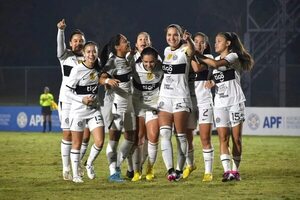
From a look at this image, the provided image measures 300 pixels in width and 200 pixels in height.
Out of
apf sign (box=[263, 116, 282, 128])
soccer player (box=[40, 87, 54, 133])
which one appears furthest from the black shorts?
apf sign (box=[263, 116, 282, 128])

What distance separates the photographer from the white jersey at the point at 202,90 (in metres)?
13.8

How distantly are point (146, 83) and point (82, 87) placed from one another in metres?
1.11

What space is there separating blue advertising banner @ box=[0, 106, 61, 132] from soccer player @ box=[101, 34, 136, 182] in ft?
69.2

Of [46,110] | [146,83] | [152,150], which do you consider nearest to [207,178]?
[152,150]

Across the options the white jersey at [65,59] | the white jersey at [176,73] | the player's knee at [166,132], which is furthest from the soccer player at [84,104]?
the white jersey at [176,73]

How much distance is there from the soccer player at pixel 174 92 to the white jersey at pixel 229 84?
20.2 inches

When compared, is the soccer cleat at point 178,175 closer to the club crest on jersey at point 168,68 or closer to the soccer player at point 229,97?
the soccer player at point 229,97

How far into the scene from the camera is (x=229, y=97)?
13531mm

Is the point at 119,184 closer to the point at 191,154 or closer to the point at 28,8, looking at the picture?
the point at 191,154

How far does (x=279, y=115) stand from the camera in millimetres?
31188

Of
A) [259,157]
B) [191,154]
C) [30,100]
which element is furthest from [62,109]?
[30,100]

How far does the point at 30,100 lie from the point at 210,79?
3040cm

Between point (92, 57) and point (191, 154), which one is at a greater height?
point (92, 57)

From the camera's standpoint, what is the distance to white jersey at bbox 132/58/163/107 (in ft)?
45.3
